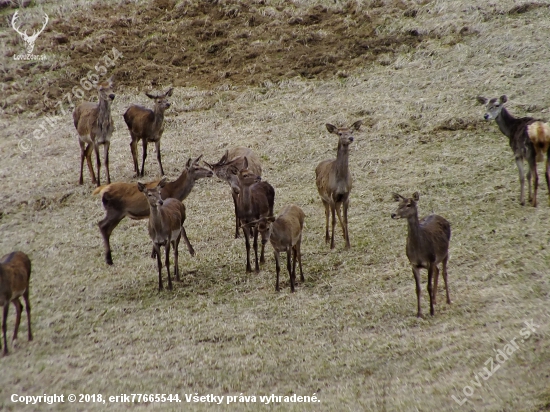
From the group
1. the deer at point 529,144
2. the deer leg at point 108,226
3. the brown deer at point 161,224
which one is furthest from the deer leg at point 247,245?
the deer at point 529,144

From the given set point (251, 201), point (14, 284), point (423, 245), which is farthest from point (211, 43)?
point (423, 245)

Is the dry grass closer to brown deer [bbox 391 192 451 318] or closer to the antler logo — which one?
brown deer [bbox 391 192 451 318]

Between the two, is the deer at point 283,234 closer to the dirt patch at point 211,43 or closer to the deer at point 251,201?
the deer at point 251,201

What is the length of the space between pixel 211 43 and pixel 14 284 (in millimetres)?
15766

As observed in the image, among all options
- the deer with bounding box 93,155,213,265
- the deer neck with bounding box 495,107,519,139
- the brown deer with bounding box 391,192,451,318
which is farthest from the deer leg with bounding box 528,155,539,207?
the deer with bounding box 93,155,213,265

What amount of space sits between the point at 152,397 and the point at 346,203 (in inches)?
201

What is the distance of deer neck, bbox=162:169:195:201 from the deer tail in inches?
245

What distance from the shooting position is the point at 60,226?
1343 centimetres

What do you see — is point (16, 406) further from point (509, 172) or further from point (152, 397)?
point (509, 172)

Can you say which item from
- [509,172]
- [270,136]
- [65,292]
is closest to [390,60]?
[270,136]

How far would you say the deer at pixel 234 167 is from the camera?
458 inches

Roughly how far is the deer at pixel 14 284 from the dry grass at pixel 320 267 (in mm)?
335

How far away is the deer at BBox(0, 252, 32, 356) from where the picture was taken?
28.7 feet

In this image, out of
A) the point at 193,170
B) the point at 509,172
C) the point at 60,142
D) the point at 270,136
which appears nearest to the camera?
the point at 193,170
